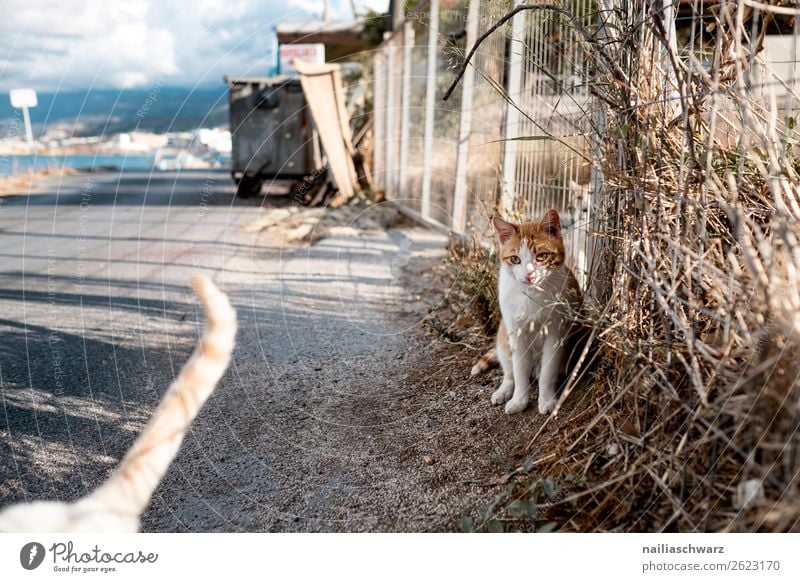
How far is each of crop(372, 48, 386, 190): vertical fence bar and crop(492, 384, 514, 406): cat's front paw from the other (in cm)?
628

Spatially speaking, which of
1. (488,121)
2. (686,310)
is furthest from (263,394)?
(488,121)

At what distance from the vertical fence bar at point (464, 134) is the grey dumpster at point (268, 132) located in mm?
4205

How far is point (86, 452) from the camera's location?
207 cm

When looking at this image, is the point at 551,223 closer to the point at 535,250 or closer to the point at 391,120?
the point at 535,250

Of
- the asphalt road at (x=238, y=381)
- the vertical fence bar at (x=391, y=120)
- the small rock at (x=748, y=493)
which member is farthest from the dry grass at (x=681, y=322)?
the vertical fence bar at (x=391, y=120)

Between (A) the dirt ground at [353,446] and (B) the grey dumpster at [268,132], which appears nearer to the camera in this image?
(A) the dirt ground at [353,446]

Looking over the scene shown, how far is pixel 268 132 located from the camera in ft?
29.5

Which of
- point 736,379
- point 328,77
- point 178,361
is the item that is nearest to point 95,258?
point 178,361

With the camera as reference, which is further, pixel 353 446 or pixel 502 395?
pixel 502 395

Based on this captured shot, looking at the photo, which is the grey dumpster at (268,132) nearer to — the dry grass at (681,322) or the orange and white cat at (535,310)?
the orange and white cat at (535,310)

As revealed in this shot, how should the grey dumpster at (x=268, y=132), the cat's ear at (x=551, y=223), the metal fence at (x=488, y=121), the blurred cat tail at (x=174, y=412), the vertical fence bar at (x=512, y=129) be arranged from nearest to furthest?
the blurred cat tail at (x=174, y=412) → the cat's ear at (x=551, y=223) → the metal fence at (x=488, y=121) → the vertical fence bar at (x=512, y=129) → the grey dumpster at (x=268, y=132)

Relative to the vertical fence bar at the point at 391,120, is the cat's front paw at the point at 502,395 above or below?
below

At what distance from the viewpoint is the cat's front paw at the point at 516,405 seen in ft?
7.27

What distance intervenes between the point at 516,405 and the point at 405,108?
17.8 feet
